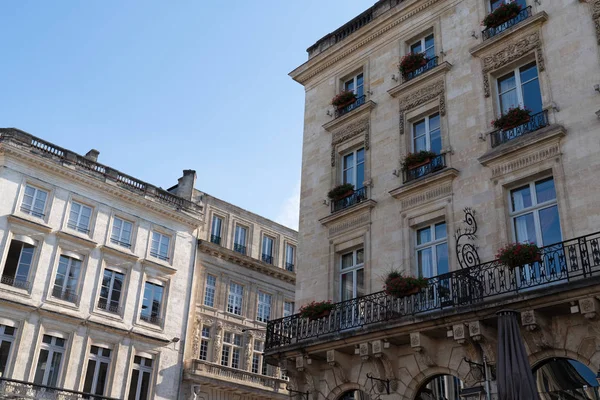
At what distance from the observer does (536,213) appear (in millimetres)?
14086

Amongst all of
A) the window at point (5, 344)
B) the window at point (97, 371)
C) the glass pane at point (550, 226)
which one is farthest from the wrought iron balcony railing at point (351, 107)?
the window at point (5, 344)

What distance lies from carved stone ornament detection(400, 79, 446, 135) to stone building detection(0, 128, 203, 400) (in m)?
16.6

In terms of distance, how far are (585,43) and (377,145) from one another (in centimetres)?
614

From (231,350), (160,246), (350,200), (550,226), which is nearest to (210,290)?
(231,350)

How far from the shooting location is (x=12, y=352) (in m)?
25.1

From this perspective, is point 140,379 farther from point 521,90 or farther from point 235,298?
point 521,90

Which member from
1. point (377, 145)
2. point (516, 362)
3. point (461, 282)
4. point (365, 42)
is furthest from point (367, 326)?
point (365, 42)

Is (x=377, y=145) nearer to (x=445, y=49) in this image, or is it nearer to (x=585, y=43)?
Answer: (x=445, y=49)

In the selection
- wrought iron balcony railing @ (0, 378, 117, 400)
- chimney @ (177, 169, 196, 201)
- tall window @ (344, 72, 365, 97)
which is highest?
chimney @ (177, 169, 196, 201)

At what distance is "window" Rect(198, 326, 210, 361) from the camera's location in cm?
3200

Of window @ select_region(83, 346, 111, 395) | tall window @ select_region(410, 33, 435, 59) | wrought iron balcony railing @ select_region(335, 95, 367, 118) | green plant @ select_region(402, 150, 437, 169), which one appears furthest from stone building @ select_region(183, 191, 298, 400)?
tall window @ select_region(410, 33, 435, 59)

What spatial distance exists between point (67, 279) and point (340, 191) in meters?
14.9

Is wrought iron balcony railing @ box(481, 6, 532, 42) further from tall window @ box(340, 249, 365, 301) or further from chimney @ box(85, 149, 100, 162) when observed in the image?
chimney @ box(85, 149, 100, 162)

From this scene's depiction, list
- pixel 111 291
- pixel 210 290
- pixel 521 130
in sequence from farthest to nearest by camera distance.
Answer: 1. pixel 210 290
2. pixel 111 291
3. pixel 521 130
